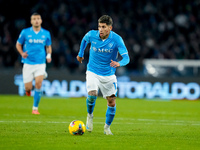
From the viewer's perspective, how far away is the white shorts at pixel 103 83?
8.55m

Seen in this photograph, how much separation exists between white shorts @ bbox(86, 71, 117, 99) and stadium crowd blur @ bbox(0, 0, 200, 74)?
47.0ft

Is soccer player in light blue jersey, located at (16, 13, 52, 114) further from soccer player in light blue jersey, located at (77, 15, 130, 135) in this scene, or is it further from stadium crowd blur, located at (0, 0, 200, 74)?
stadium crowd blur, located at (0, 0, 200, 74)

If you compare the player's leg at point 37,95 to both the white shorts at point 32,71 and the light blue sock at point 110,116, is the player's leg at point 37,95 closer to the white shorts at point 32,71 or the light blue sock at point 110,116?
the white shorts at point 32,71

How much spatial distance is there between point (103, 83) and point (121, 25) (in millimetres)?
18463

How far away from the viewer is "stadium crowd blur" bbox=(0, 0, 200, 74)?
24016 millimetres

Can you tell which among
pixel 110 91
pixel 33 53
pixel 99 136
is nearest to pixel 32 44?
pixel 33 53

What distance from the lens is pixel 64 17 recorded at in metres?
26.4

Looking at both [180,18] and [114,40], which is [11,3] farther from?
[114,40]

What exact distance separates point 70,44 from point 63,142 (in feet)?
59.6

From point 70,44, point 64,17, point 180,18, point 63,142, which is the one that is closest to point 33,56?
point 63,142

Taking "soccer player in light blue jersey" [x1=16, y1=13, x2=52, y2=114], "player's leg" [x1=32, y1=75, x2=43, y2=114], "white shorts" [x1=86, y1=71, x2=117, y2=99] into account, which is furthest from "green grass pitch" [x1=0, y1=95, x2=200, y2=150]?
"soccer player in light blue jersey" [x1=16, y1=13, x2=52, y2=114]

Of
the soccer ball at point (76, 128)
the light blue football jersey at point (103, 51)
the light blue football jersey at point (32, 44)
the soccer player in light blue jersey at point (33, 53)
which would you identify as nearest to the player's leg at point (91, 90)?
the light blue football jersey at point (103, 51)

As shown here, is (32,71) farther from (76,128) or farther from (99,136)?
(99,136)

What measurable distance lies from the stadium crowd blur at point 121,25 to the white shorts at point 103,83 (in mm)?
14321
